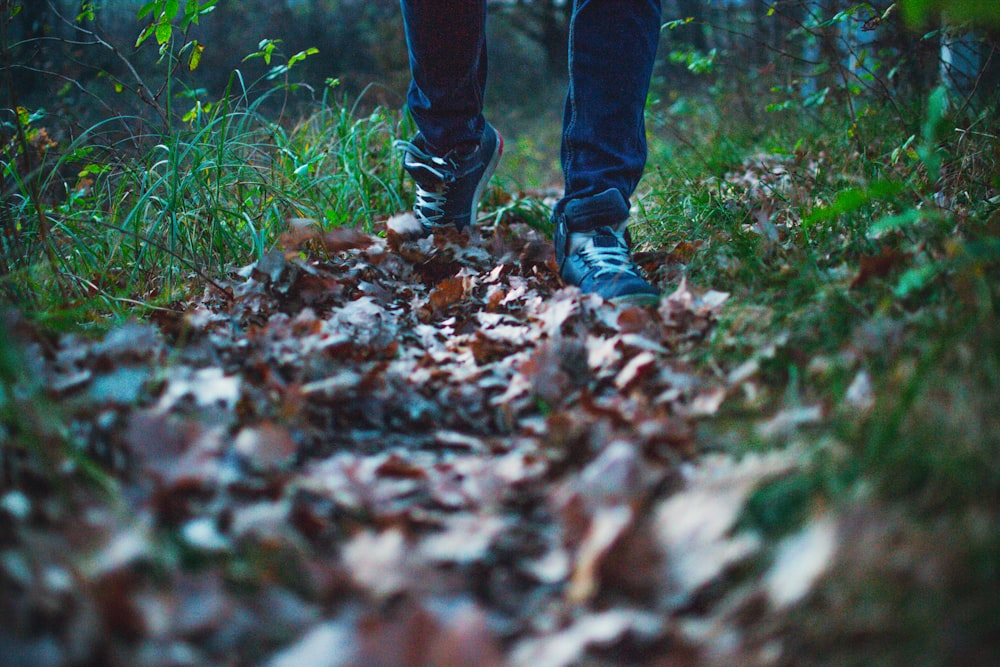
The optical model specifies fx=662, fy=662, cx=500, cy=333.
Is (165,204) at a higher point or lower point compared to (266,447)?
higher

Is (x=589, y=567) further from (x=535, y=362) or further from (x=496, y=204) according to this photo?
(x=496, y=204)

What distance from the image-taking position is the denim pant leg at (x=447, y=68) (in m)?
2.10

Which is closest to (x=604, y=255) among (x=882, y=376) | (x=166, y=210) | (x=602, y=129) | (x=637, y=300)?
(x=637, y=300)

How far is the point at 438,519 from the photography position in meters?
0.93

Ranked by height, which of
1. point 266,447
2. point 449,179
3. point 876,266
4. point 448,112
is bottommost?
point 266,447

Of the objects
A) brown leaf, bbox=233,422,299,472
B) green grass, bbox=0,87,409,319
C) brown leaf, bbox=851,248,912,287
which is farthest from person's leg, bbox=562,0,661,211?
brown leaf, bbox=233,422,299,472

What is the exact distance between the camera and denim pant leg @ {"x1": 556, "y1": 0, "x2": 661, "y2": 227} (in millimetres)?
1932

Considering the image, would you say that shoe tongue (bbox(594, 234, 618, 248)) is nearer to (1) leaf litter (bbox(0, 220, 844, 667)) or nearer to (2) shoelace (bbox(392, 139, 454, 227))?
(1) leaf litter (bbox(0, 220, 844, 667))

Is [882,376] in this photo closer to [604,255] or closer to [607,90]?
[604,255]

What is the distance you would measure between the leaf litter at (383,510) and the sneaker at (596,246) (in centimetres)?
30

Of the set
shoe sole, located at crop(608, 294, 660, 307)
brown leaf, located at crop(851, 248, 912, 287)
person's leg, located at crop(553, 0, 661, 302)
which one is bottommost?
brown leaf, located at crop(851, 248, 912, 287)

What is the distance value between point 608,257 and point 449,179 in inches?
32.7

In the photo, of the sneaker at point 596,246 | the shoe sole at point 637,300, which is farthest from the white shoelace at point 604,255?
the shoe sole at point 637,300

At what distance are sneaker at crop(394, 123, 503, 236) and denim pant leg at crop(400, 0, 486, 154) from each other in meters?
0.05
